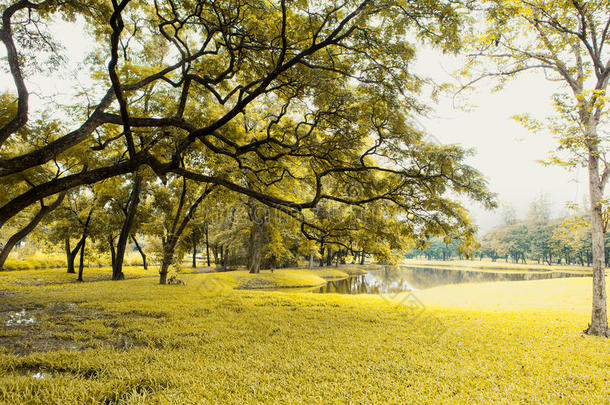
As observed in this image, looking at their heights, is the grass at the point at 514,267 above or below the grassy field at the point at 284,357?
below

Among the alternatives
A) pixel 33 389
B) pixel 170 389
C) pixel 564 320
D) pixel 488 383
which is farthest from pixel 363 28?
pixel 564 320

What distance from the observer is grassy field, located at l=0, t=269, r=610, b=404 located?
3178 mm

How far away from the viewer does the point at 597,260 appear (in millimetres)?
6438

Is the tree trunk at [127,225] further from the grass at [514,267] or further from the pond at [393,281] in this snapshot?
the grass at [514,267]

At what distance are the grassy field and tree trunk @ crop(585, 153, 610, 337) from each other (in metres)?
0.48

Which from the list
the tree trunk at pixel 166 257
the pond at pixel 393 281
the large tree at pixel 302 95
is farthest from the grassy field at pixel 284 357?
the pond at pixel 393 281

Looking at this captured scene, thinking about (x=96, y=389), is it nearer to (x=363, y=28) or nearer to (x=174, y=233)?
(x=363, y=28)

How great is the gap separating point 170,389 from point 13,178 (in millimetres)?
9242

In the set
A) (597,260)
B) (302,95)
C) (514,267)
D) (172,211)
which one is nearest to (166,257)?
(172,211)

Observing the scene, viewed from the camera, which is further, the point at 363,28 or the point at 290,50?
the point at 290,50

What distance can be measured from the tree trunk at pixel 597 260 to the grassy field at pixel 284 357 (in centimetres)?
48

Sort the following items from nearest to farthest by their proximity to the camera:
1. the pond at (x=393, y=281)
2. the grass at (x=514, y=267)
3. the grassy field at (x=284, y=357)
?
1. the grassy field at (x=284, y=357)
2. the pond at (x=393, y=281)
3. the grass at (x=514, y=267)

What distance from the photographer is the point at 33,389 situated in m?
3.03

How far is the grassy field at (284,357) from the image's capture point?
3178 millimetres
